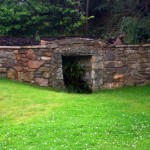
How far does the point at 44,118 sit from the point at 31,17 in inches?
238

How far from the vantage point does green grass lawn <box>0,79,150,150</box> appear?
206 inches

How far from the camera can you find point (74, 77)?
32.4ft

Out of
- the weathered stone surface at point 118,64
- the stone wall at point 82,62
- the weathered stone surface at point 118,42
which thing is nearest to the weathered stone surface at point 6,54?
the stone wall at point 82,62

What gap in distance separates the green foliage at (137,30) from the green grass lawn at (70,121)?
8.16 feet

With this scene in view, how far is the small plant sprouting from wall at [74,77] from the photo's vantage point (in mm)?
9844

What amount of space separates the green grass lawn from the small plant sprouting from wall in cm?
162

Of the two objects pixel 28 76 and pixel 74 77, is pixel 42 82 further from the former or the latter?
pixel 74 77

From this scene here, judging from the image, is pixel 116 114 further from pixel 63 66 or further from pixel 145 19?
pixel 145 19

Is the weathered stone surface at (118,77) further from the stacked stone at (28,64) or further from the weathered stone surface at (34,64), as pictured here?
the weathered stone surface at (34,64)

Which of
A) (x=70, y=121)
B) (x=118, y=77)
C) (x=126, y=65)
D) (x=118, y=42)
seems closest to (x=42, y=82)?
(x=118, y=77)

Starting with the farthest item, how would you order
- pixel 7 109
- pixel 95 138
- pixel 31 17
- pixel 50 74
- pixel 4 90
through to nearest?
pixel 31 17
pixel 50 74
pixel 4 90
pixel 7 109
pixel 95 138

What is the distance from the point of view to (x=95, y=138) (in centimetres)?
537

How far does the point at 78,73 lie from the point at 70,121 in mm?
3913

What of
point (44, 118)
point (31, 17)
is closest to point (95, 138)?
point (44, 118)
